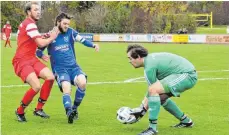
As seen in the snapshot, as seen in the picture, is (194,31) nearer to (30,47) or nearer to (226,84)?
(226,84)

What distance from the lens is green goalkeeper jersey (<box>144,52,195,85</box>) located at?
7871mm

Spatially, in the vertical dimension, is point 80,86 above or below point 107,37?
above

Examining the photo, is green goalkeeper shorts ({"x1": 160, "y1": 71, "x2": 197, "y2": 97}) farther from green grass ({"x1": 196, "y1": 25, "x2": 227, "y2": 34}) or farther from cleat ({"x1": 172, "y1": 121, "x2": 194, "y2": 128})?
green grass ({"x1": 196, "y1": 25, "x2": 227, "y2": 34})

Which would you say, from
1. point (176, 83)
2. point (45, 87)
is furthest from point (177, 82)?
point (45, 87)

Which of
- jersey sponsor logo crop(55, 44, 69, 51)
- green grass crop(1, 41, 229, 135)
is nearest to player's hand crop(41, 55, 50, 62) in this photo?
jersey sponsor logo crop(55, 44, 69, 51)

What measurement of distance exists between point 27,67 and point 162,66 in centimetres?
267

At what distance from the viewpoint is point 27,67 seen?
9.20 metres

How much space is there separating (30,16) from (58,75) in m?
1.26

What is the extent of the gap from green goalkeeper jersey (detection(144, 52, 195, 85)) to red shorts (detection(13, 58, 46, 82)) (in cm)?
235

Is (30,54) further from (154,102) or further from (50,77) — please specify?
(154,102)

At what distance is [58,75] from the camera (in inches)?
380

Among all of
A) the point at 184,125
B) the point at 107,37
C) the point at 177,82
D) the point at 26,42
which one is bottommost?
the point at 107,37

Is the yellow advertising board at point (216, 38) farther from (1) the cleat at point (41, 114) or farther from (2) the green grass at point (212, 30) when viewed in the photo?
(1) the cleat at point (41, 114)

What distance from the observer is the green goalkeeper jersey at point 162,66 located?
25.8ft
